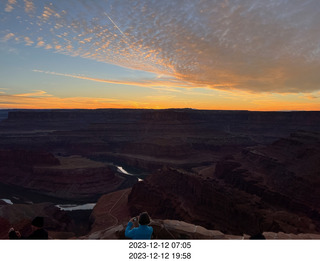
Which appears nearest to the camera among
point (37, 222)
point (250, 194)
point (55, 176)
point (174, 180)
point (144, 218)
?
point (144, 218)

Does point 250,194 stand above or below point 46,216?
above

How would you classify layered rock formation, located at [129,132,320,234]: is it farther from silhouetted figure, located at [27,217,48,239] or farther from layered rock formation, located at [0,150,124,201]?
silhouetted figure, located at [27,217,48,239]

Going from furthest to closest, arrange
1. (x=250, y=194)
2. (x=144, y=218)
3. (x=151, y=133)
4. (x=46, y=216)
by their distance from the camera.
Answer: (x=151, y=133) → (x=250, y=194) → (x=46, y=216) → (x=144, y=218)

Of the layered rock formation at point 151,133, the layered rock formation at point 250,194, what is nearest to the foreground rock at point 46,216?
the layered rock formation at point 250,194

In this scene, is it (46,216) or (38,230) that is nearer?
(38,230)

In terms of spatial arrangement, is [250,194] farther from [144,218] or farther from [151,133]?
[151,133]

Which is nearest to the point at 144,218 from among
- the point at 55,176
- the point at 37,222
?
the point at 37,222

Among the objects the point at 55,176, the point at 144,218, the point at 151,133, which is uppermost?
the point at 144,218

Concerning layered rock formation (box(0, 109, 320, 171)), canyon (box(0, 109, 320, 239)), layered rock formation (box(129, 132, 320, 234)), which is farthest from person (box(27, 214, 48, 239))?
layered rock formation (box(0, 109, 320, 171))
